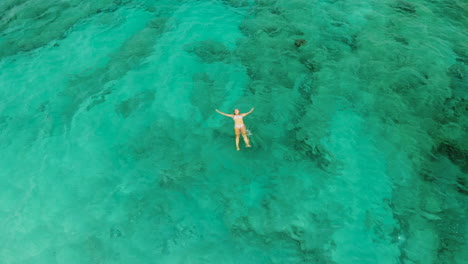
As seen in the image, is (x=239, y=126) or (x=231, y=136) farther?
(x=231, y=136)

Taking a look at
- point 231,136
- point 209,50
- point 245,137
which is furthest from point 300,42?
point 245,137

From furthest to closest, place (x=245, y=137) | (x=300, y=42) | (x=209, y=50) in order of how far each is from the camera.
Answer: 1. (x=209, y=50)
2. (x=300, y=42)
3. (x=245, y=137)

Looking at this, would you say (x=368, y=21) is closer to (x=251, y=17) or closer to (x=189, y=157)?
(x=251, y=17)

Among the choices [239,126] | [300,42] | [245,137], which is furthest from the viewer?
[300,42]

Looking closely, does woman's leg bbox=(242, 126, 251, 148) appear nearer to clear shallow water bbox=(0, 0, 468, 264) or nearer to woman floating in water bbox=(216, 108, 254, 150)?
woman floating in water bbox=(216, 108, 254, 150)

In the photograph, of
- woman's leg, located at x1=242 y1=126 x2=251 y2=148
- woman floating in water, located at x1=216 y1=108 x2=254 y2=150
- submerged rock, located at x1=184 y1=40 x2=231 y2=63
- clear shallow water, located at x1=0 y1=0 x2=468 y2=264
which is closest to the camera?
clear shallow water, located at x1=0 y1=0 x2=468 y2=264

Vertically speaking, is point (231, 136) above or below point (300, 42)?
below

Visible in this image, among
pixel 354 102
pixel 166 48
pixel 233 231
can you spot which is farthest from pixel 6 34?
pixel 354 102

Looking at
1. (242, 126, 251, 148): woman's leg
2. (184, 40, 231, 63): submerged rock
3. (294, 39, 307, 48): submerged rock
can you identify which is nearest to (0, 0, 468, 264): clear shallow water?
(184, 40, 231, 63): submerged rock

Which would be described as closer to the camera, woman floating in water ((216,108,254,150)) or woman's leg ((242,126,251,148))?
woman floating in water ((216,108,254,150))

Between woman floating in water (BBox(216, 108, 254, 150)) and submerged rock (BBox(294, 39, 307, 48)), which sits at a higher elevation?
submerged rock (BBox(294, 39, 307, 48))

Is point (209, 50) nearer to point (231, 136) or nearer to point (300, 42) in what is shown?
point (300, 42)
